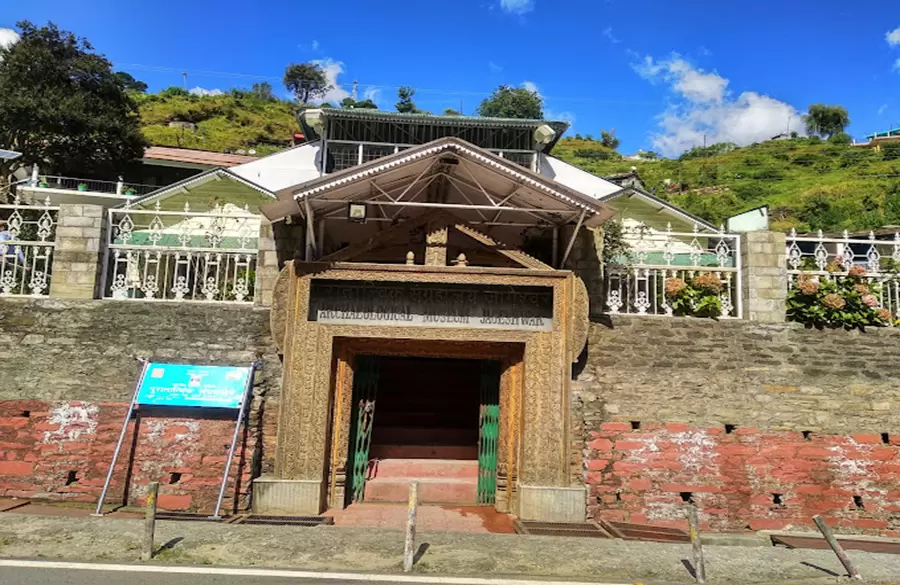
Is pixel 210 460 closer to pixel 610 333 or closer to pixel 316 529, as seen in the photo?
pixel 316 529

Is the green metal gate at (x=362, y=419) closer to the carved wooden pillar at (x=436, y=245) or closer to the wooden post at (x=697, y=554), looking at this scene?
the carved wooden pillar at (x=436, y=245)

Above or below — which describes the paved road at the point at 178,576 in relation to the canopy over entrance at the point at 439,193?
below

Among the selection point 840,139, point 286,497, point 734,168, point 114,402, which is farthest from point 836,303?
point 840,139

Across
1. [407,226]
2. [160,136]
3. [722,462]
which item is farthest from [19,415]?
[160,136]

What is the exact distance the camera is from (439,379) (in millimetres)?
12531

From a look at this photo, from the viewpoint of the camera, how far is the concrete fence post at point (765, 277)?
8.95 meters

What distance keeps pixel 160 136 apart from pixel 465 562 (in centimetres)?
5598

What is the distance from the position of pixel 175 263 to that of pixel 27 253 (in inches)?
86.3

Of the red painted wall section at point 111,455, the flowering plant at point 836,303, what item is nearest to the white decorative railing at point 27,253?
the red painted wall section at point 111,455

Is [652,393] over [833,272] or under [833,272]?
under

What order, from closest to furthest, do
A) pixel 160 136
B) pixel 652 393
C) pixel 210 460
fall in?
pixel 210 460 → pixel 652 393 → pixel 160 136

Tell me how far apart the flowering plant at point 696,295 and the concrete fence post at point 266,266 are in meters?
6.07

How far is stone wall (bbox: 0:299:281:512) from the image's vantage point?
7957 mm

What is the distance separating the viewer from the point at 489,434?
9.11 meters
